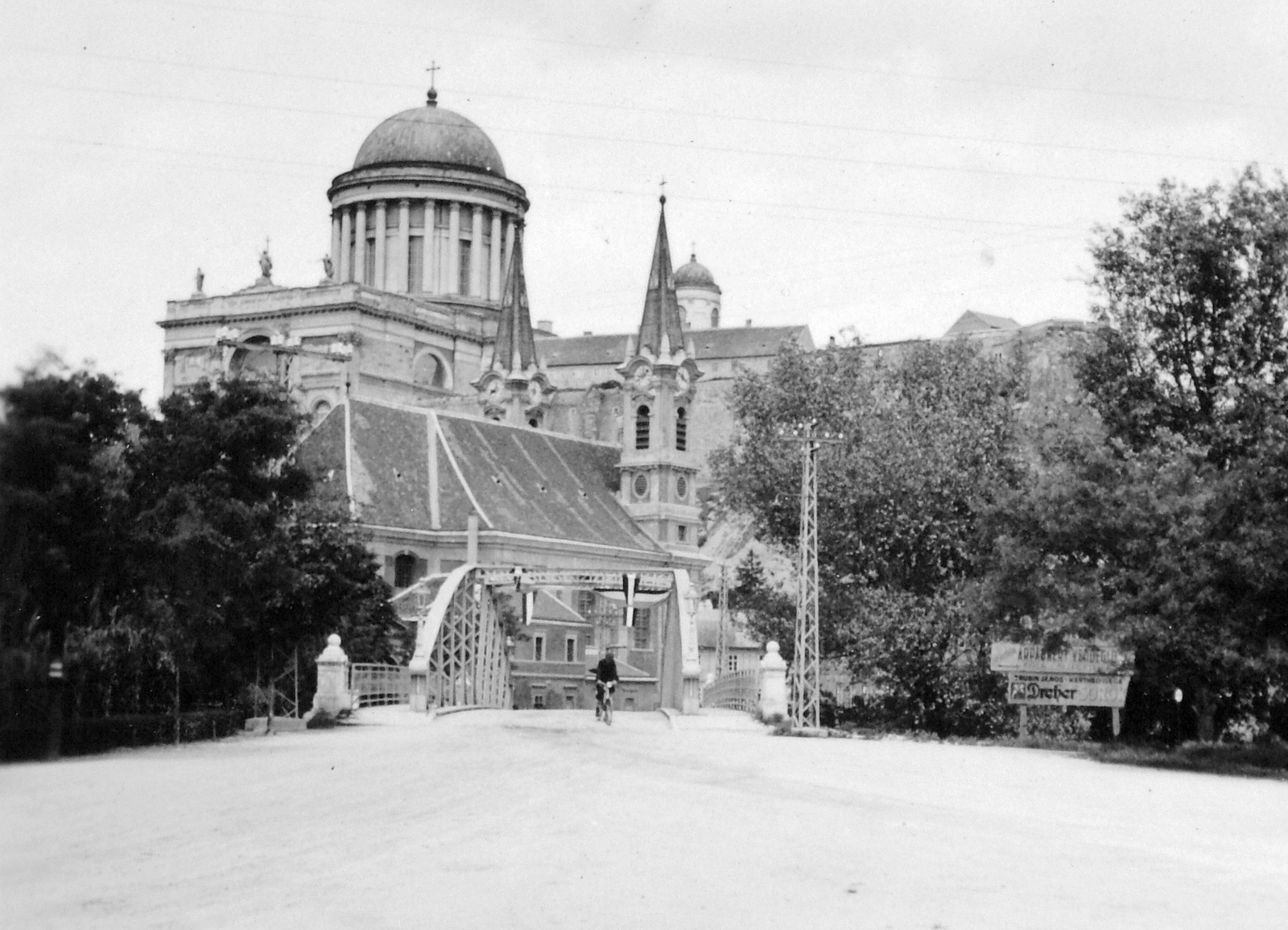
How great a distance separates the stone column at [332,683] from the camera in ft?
119

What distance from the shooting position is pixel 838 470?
184ft

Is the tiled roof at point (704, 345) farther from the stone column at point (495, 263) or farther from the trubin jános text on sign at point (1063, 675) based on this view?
the trubin jános text on sign at point (1063, 675)

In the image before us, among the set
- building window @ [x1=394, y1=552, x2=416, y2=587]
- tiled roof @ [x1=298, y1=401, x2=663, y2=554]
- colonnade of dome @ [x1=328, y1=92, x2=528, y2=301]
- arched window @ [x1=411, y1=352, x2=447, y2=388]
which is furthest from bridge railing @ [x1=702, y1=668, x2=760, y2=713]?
colonnade of dome @ [x1=328, y1=92, x2=528, y2=301]

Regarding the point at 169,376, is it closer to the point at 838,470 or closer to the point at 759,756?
the point at 838,470

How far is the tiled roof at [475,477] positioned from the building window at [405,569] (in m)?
1.43

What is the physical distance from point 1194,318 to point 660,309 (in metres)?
65.4

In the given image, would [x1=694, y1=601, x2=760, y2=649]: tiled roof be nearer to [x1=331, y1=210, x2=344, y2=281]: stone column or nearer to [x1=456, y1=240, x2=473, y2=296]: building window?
[x1=456, y1=240, x2=473, y2=296]: building window

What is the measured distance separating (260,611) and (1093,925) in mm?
24269

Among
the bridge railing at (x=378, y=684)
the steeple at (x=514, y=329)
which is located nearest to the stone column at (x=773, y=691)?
the bridge railing at (x=378, y=684)

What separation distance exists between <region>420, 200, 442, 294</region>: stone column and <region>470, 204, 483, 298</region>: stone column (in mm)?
2403

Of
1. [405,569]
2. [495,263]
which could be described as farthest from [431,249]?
[405,569]

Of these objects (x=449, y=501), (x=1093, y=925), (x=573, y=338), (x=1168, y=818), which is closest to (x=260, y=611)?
(x=1168, y=818)

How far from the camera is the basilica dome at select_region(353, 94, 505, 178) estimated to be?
124562 mm

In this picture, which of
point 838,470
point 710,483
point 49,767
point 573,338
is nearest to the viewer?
point 49,767
